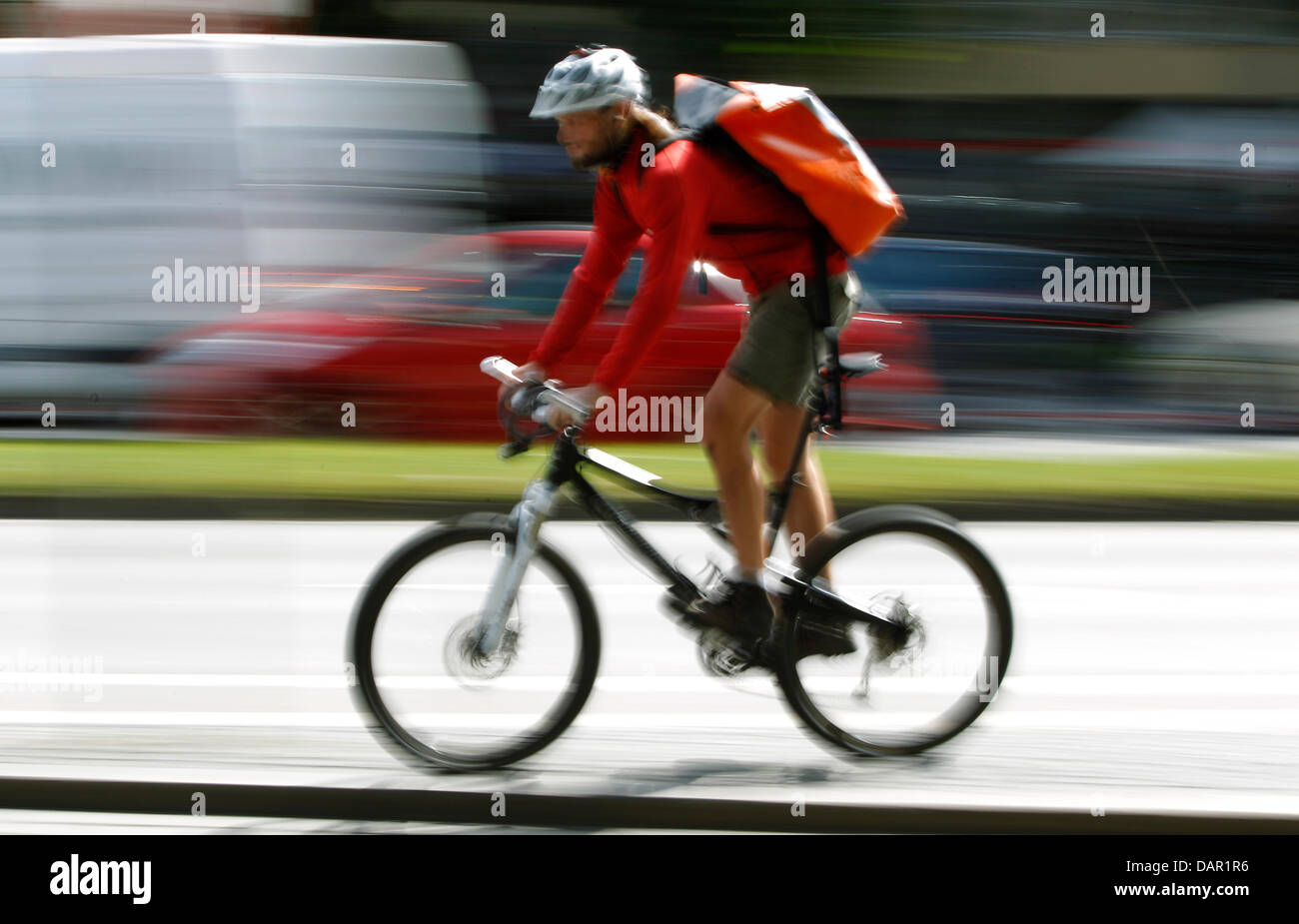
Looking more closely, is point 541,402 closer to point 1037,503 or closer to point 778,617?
point 778,617

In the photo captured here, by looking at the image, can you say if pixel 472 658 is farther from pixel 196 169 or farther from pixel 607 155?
pixel 196 169

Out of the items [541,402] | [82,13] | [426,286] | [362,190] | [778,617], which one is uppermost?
[82,13]

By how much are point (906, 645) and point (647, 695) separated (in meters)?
0.92

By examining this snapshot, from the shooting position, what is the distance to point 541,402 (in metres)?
3.62

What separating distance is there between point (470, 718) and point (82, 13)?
26.5ft

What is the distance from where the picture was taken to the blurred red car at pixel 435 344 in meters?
8.49

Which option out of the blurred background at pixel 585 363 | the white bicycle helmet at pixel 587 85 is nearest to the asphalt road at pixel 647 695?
the blurred background at pixel 585 363

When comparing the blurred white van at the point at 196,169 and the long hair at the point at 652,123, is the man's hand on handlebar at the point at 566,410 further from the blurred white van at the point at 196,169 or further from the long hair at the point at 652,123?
the blurred white van at the point at 196,169

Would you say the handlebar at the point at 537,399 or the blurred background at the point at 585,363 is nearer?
the handlebar at the point at 537,399

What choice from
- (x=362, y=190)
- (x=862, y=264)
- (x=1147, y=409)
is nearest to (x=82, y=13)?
(x=362, y=190)

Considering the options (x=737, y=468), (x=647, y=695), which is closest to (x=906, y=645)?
(x=737, y=468)

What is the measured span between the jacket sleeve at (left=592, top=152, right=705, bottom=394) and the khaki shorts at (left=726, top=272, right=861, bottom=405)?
13.0 inches

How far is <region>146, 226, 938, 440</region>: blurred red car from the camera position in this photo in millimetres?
8492

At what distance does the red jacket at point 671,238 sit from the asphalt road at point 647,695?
80cm
